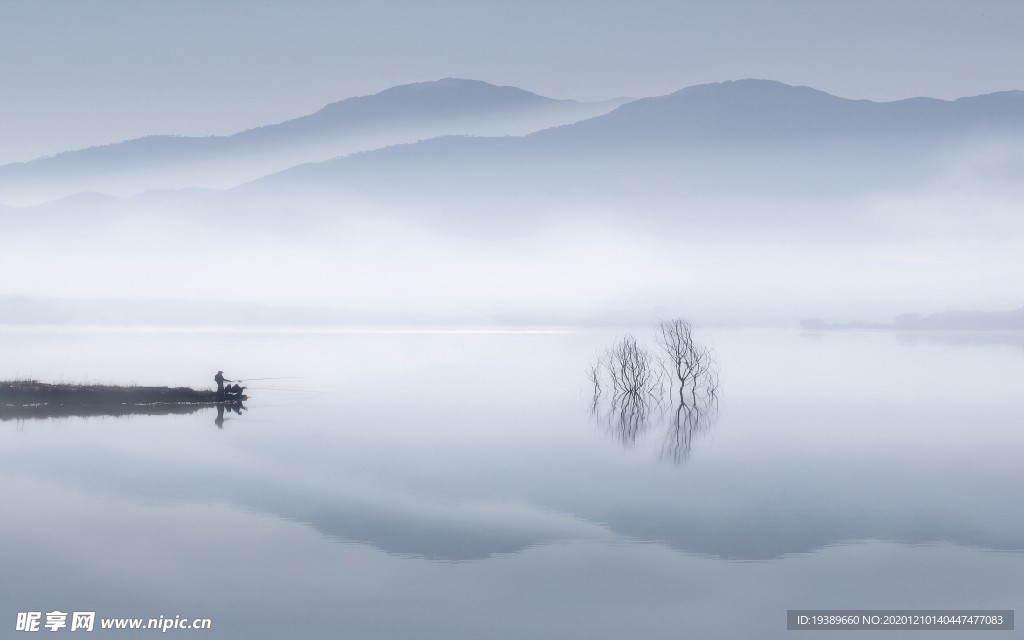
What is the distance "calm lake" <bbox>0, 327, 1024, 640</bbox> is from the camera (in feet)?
39.4

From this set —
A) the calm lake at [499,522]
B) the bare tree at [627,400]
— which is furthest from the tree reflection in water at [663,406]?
the calm lake at [499,522]

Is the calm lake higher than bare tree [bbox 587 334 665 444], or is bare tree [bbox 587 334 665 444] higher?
bare tree [bbox 587 334 665 444]

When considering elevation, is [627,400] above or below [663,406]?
above

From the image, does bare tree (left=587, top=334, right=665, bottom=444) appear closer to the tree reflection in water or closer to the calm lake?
the tree reflection in water

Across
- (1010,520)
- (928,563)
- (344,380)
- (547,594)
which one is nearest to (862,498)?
(1010,520)

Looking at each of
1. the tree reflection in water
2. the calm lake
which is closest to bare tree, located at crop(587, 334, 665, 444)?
the tree reflection in water

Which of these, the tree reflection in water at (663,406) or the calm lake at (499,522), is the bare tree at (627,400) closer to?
the tree reflection in water at (663,406)

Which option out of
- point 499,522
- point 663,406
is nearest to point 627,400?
point 663,406

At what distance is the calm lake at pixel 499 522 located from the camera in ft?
39.4

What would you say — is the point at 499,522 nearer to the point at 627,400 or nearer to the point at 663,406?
the point at 663,406

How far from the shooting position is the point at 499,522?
17.0m

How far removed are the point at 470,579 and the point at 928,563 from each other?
29.4 feet

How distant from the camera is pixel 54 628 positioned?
11008mm

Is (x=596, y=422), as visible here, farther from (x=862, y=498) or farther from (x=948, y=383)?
(x=948, y=383)
